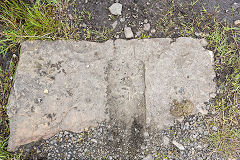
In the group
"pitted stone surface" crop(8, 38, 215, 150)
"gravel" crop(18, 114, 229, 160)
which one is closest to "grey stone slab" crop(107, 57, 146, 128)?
"pitted stone surface" crop(8, 38, 215, 150)

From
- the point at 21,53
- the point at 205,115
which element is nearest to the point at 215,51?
the point at 205,115

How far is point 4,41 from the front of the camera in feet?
7.91

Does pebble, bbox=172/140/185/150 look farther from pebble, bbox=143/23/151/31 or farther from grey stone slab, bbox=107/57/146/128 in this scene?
pebble, bbox=143/23/151/31

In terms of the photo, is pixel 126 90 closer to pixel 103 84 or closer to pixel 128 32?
pixel 103 84

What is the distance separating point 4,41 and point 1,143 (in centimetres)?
107

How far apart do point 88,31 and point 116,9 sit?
0.38 meters

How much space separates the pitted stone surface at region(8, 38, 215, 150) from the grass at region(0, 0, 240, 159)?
0.34 ft

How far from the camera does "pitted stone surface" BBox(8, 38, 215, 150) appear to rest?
84.6 inches

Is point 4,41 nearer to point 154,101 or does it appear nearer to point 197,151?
point 154,101

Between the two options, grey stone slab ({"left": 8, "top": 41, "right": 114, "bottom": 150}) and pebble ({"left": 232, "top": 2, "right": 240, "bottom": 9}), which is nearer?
grey stone slab ({"left": 8, "top": 41, "right": 114, "bottom": 150})

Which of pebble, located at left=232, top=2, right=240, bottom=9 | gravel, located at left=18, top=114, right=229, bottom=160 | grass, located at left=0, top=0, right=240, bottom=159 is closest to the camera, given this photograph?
gravel, located at left=18, top=114, right=229, bottom=160

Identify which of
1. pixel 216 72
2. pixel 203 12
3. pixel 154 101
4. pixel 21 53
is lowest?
pixel 154 101

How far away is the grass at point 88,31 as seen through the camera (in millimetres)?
2266

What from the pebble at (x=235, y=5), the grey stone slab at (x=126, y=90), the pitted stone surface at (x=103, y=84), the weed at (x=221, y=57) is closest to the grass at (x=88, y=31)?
the weed at (x=221, y=57)
